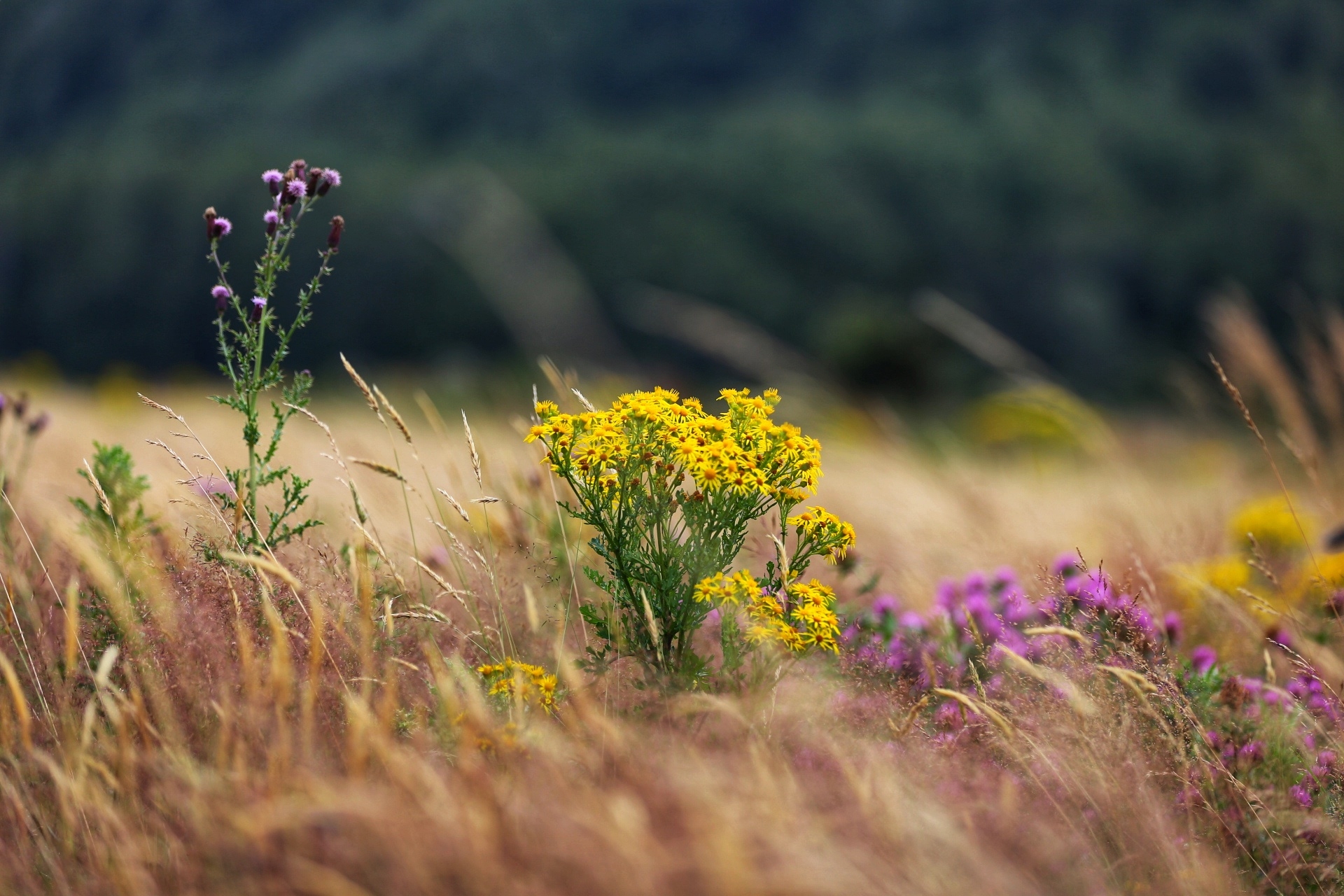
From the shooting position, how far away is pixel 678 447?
1.60 m

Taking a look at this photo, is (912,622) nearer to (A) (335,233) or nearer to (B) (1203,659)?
(B) (1203,659)

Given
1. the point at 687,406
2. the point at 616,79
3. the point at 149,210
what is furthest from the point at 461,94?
the point at 687,406

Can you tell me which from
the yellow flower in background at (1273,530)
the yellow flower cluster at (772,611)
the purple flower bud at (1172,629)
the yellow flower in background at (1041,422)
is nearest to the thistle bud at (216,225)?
the yellow flower cluster at (772,611)

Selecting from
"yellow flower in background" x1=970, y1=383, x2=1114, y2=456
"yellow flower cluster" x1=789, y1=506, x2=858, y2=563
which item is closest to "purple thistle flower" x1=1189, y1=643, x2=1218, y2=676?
"yellow flower cluster" x1=789, y1=506, x2=858, y2=563

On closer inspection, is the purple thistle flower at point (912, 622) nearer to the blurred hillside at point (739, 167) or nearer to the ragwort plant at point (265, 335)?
the ragwort plant at point (265, 335)

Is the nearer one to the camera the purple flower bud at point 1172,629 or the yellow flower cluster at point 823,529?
the yellow flower cluster at point 823,529

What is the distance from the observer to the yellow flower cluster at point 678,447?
1568 millimetres

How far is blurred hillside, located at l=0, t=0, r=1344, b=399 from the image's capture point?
26.3 metres

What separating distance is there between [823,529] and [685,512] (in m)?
0.27

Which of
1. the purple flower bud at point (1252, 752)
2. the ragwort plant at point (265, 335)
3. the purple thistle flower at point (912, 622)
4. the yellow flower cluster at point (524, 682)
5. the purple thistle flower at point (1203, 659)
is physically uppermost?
the ragwort plant at point (265, 335)

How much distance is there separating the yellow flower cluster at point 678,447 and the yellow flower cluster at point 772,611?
17cm

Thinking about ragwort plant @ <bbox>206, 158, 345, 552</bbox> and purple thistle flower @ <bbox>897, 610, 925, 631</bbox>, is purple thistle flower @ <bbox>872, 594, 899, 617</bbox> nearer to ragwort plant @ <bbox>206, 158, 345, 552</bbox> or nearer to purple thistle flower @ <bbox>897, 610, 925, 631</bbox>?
purple thistle flower @ <bbox>897, 610, 925, 631</bbox>

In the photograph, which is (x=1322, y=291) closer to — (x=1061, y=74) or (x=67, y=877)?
(x=1061, y=74)

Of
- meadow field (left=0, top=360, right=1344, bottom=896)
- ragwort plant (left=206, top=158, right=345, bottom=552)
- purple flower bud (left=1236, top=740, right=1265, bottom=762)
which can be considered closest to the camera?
meadow field (left=0, top=360, right=1344, bottom=896)
